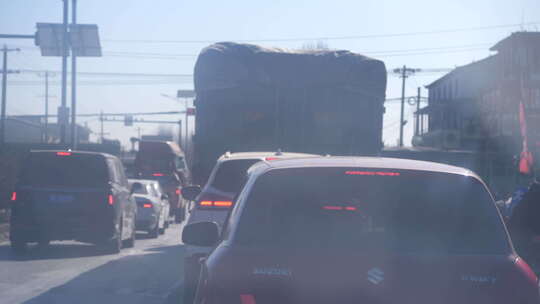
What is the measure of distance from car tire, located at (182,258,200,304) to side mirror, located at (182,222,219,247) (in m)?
4.09

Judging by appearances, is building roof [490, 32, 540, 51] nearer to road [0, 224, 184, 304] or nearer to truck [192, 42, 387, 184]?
truck [192, 42, 387, 184]

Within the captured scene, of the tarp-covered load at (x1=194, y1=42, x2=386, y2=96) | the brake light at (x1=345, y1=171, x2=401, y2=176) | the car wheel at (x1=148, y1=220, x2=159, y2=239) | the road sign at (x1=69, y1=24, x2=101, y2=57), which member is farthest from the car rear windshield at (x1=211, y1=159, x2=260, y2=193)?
the road sign at (x1=69, y1=24, x2=101, y2=57)

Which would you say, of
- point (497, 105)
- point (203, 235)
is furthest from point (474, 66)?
point (203, 235)

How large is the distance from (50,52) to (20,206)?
49.1ft

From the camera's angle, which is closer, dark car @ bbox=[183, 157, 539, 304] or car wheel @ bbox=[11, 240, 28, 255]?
dark car @ bbox=[183, 157, 539, 304]

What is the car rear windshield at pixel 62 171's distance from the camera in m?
14.3

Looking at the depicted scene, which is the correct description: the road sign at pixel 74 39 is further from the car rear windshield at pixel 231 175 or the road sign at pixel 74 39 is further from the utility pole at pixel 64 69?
the car rear windshield at pixel 231 175

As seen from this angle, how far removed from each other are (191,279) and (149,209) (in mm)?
10553

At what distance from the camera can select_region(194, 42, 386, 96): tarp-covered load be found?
14.5 m

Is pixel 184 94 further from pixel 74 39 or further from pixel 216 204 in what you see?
pixel 216 204

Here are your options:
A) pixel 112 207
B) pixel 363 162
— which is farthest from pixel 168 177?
pixel 363 162

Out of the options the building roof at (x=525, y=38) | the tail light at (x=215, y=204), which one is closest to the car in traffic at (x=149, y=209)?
the tail light at (x=215, y=204)

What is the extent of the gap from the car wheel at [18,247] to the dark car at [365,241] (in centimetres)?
1080

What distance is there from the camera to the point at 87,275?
38.3 feet
